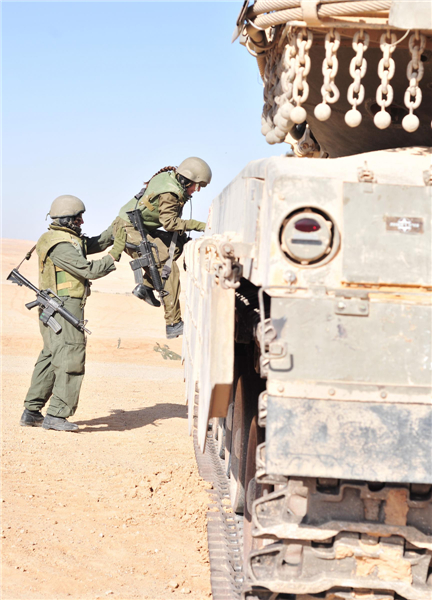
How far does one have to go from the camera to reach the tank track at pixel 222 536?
365 centimetres

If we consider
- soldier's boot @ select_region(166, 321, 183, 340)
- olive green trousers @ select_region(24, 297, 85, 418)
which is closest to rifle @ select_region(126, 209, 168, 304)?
soldier's boot @ select_region(166, 321, 183, 340)

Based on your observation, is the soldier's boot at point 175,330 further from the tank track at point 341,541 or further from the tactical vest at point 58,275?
the tank track at point 341,541

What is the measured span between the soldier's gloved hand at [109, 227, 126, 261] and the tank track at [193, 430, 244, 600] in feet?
7.45

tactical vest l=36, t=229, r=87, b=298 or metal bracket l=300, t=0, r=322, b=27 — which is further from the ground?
metal bracket l=300, t=0, r=322, b=27

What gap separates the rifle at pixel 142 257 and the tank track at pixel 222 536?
203 cm

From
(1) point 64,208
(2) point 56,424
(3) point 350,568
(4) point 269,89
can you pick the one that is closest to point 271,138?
(4) point 269,89

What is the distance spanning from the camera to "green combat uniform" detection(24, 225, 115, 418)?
286 inches

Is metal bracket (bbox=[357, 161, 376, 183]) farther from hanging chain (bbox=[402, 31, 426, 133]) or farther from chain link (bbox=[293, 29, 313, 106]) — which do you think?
chain link (bbox=[293, 29, 313, 106])

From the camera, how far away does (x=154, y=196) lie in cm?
730

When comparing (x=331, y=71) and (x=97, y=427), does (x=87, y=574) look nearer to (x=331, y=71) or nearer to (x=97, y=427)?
(x=331, y=71)

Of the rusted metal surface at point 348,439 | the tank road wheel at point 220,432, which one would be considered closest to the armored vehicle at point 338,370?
the rusted metal surface at point 348,439

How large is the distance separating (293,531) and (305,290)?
33.7 inches

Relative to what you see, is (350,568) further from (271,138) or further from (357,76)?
(271,138)

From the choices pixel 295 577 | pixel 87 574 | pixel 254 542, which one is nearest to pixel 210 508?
pixel 87 574
